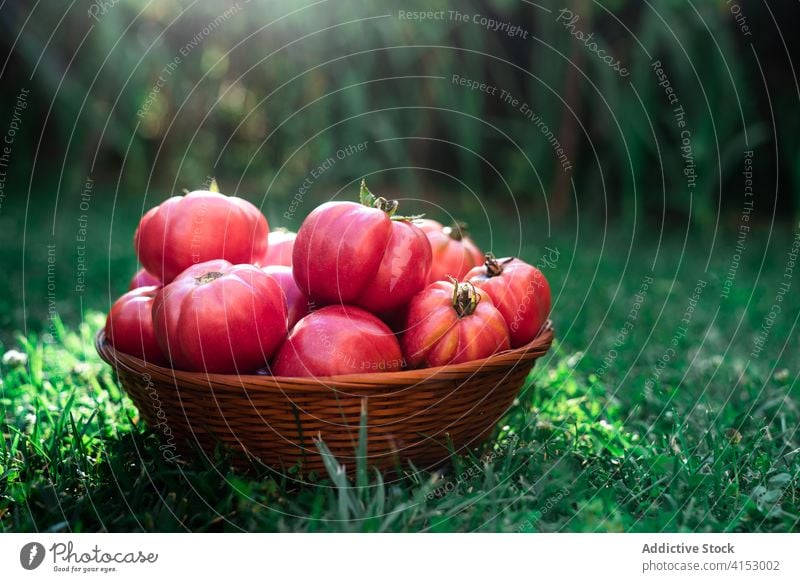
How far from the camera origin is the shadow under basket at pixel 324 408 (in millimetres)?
1174

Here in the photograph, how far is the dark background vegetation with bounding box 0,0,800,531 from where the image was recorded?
1.27 m

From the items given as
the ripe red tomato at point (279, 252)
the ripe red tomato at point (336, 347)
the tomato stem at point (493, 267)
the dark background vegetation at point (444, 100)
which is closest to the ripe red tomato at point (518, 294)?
the tomato stem at point (493, 267)

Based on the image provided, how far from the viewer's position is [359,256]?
130cm

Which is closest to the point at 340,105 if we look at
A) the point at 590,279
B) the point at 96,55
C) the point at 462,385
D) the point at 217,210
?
the point at 96,55

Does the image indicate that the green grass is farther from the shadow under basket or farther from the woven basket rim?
the woven basket rim

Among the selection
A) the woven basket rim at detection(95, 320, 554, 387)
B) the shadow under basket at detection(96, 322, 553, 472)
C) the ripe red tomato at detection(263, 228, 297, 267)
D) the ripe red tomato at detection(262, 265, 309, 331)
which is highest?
the ripe red tomato at detection(263, 228, 297, 267)

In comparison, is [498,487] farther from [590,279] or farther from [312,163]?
[312,163]

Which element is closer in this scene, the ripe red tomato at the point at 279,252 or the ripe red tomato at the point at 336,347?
the ripe red tomato at the point at 336,347

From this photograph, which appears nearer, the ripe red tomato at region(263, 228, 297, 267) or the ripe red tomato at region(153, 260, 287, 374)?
the ripe red tomato at region(153, 260, 287, 374)

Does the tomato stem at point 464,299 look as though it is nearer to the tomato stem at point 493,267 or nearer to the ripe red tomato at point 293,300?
the tomato stem at point 493,267

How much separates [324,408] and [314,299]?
9.5 inches

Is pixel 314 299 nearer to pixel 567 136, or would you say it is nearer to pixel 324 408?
pixel 324 408

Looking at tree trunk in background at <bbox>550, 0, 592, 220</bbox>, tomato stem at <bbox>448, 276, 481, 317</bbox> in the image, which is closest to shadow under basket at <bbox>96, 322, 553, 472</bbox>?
tomato stem at <bbox>448, 276, 481, 317</bbox>

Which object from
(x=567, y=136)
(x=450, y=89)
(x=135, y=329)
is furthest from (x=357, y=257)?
(x=567, y=136)
